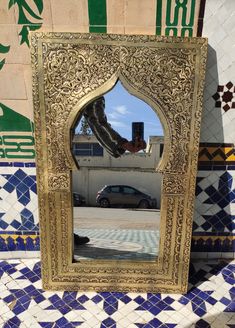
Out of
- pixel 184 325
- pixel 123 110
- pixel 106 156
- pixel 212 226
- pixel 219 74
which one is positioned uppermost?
pixel 219 74

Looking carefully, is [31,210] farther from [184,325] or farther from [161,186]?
[184,325]

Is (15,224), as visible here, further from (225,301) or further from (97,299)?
(225,301)

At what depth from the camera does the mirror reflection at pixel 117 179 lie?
186cm

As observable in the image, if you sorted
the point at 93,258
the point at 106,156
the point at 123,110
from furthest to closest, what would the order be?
the point at 93,258 → the point at 106,156 → the point at 123,110

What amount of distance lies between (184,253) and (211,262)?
24.0 inches

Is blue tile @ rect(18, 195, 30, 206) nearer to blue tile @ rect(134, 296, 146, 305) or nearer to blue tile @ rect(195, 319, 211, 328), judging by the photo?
blue tile @ rect(134, 296, 146, 305)

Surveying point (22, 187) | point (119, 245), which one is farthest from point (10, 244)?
point (119, 245)

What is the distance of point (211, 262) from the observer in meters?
2.50

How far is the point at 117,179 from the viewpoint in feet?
6.53

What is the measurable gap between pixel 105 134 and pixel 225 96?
36.3 inches

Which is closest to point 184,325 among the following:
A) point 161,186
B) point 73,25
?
point 161,186

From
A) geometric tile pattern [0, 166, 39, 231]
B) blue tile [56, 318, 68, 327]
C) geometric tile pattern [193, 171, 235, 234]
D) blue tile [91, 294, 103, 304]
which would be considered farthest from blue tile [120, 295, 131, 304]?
geometric tile pattern [0, 166, 39, 231]

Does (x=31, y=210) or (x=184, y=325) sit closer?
(x=184, y=325)

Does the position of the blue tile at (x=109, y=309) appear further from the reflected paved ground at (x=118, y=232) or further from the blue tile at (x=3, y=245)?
the blue tile at (x=3, y=245)
